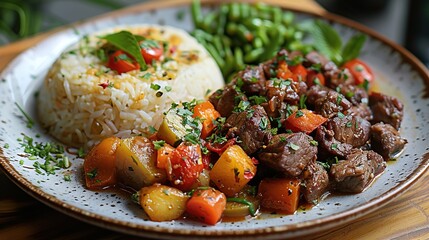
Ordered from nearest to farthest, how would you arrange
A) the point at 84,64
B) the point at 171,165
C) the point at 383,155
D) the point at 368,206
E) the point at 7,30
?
the point at 368,206 < the point at 171,165 < the point at 383,155 < the point at 84,64 < the point at 7,30

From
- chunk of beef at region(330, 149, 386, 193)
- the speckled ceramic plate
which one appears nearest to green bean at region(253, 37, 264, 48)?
the speckled ceramic plate

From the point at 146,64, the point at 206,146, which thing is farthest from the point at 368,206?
the point at 146,64

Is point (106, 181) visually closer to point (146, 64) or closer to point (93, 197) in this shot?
point (93, 197)

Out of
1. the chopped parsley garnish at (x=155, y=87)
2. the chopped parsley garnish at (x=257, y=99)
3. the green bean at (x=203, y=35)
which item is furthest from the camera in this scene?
the green bean at (x=203, y=35)

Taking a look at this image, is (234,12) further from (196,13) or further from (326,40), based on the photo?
(326,40)

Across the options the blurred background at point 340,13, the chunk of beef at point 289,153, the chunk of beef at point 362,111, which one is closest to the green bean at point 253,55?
the chunk of beef at point 362,111

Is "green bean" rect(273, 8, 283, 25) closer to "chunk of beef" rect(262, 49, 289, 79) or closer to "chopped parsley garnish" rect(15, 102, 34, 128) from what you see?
"chunk of beef" rect(262, 49, 289, 79)

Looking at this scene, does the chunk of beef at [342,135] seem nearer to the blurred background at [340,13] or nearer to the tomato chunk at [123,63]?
the tomato chunk at [123,63]

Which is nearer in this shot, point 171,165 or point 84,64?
point 171,165
